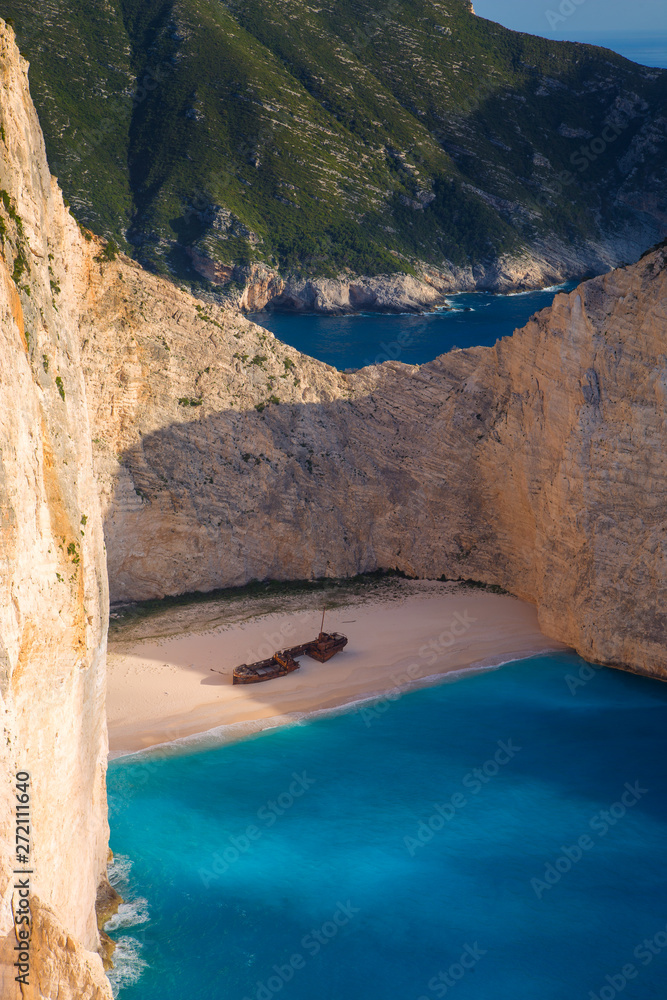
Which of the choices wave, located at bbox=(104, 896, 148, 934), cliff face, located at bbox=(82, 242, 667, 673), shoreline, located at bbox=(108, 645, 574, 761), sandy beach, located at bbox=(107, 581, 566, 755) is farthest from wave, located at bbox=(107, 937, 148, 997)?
cliff face, located at bbox=(82, 242, 667, 673)

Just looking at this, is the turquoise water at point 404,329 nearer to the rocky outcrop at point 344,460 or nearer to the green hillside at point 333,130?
the green hillside at point 333,130

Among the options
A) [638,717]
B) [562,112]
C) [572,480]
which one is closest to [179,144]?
[562,112]

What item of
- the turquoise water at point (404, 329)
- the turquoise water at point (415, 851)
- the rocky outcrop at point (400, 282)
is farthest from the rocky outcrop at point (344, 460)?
the rocky outcrop at point (400, 282)

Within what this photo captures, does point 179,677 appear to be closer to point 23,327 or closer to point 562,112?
point 23,327

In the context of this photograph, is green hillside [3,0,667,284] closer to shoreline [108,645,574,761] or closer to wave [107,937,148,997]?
shoreline [108,645,574,761]

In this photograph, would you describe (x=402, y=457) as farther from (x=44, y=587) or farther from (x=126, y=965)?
(x=44, y=587)
